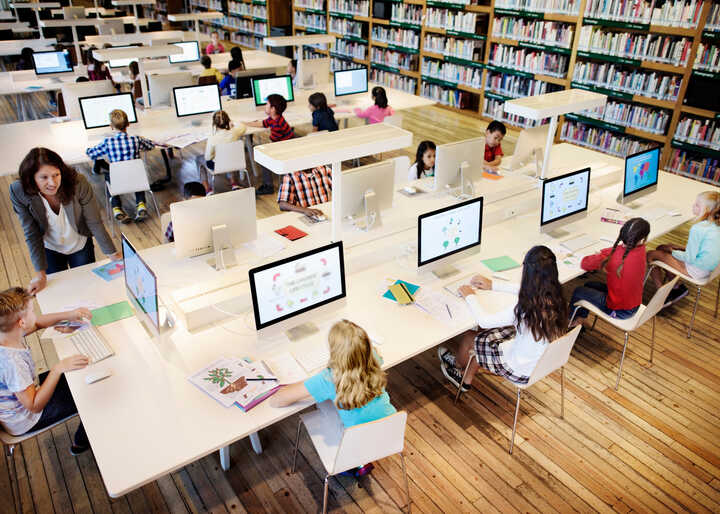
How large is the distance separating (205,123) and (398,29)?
4775 millimetres

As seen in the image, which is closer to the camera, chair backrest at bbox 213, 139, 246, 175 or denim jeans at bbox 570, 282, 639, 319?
denim jeans at bbox 570, 282, 639, 319

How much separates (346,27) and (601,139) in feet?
18.0

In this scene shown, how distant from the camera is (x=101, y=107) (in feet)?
17.5

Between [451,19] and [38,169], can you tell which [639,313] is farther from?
[451,19]

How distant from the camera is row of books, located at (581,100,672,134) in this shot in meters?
6.28

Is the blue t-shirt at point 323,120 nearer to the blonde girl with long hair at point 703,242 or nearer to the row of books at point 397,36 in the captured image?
the blonde girl with long hair at point 703,242

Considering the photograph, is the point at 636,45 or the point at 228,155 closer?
the point at 228,155

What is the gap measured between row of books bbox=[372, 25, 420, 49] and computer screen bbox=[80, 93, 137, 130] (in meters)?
5.24

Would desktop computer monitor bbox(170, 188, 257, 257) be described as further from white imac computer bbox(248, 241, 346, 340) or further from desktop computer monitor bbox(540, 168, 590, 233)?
desktop computer monitor bbox(540, 168, 590, 233)

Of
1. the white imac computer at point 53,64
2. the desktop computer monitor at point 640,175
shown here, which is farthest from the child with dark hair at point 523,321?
the white imac computer at point 53,64

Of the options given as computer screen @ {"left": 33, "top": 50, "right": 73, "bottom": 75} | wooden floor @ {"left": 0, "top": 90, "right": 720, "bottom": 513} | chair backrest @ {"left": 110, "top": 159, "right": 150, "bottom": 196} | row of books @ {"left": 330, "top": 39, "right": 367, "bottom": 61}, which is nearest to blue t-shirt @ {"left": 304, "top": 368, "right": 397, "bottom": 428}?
wooden floor @ {"left": 0, "top": 90, "right": 720, "bottom": 513}

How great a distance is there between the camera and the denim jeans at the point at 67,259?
3193mm

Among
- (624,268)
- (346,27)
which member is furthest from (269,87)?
(624,268)

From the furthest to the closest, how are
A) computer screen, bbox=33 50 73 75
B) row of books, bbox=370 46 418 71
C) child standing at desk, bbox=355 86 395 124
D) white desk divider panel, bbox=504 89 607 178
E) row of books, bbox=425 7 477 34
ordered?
row of books, bbox=370 46 418 71 → row of books, bbox=425 7 477 34 → computer screen, bbox=33 50 73 75 → child standing at desk, bbox=355 86 395 124 → white desk divider panel, bbox=504 89 607 178
